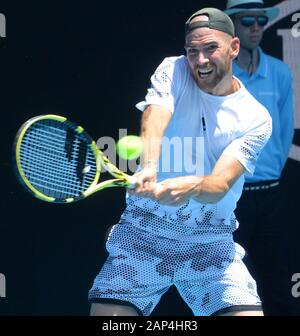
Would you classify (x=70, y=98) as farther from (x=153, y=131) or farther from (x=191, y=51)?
(x=153, y=131)

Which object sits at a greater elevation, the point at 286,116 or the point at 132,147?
the point at 286,116

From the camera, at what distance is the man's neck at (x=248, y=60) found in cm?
553


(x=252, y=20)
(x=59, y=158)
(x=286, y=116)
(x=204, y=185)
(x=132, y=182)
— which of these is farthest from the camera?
(x=286, y=116)

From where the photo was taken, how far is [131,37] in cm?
564

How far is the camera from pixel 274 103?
5.52 metres

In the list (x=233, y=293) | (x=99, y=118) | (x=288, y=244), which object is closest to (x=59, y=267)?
(x=99, y=118)

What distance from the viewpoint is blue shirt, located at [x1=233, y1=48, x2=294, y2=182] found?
18.1 ft

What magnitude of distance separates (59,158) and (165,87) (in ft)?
1.70

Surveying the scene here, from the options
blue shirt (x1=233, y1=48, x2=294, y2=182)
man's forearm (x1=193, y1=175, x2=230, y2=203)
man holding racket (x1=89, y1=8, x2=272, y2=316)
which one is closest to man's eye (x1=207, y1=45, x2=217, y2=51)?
man holding racket (x1=89, y1=8, x2=272, y2=316)

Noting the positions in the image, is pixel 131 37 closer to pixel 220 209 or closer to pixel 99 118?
pixel 99 118

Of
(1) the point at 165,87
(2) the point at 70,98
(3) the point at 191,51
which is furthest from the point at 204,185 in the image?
(2) the point at 70,98

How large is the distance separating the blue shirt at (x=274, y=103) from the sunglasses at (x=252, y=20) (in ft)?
0.60

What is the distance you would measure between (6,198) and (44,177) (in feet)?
4.59

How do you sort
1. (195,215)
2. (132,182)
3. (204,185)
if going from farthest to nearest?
(195,215) → (204,185) → (132,182)
